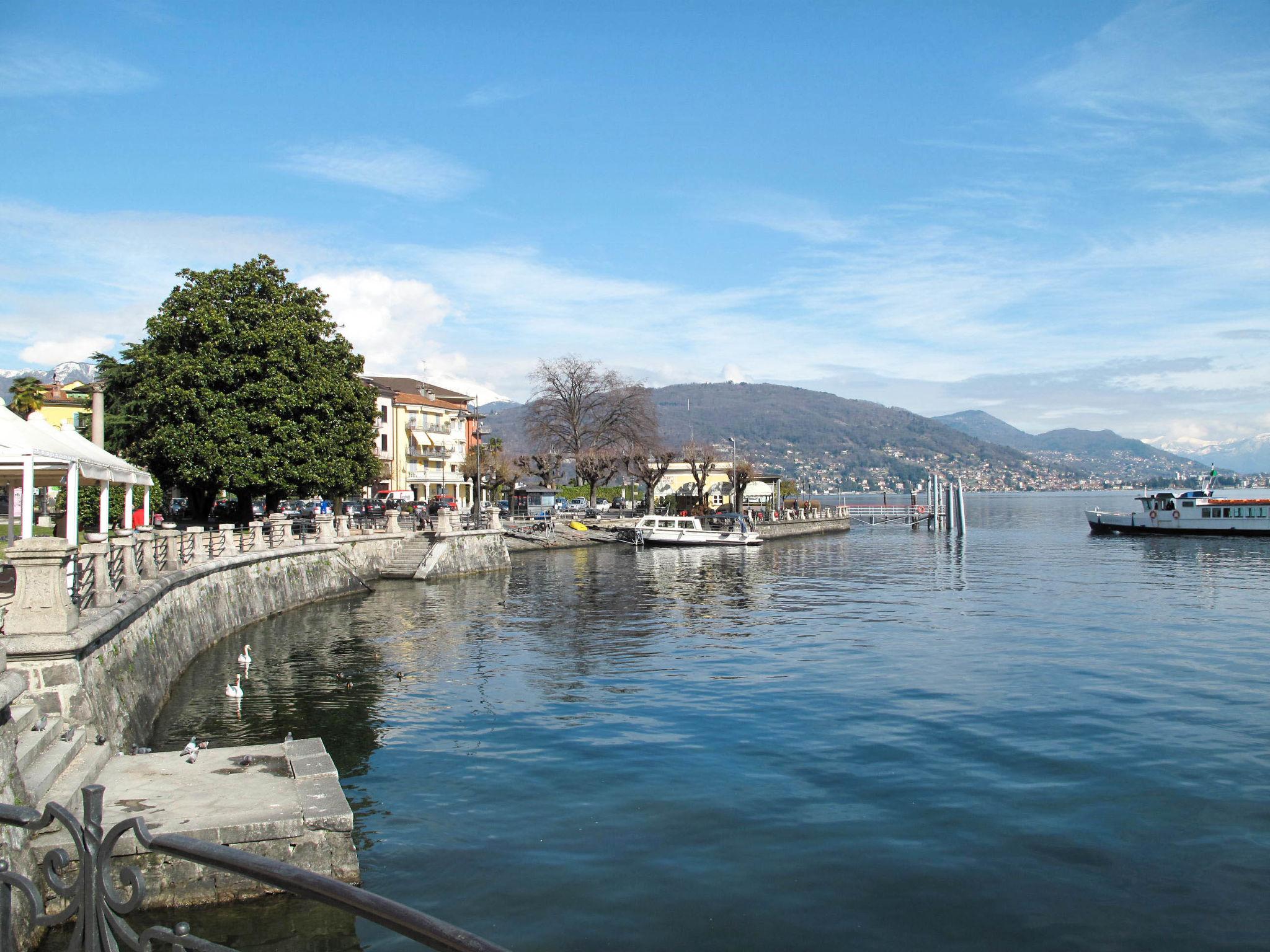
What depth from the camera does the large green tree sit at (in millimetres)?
36562

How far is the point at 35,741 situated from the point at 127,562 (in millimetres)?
8125

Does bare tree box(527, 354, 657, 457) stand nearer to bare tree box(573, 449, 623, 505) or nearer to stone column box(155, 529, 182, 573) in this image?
bare tree box(573, 449, 623, 505)

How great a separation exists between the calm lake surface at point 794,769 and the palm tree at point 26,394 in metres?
29.5

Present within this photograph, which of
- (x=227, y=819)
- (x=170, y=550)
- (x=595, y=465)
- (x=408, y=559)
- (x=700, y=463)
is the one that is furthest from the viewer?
(x=700, y=463)

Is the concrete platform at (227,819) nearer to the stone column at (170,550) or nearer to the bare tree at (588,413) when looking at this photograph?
the stone column at (170,550)

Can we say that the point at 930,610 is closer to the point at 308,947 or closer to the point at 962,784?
the point at 962,784

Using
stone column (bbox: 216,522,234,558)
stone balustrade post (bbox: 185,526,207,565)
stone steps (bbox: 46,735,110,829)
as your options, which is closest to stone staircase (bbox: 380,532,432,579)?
stone column (bbox: 216,522,234,558)

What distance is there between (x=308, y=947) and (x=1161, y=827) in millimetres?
9347

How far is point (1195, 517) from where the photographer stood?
249ft

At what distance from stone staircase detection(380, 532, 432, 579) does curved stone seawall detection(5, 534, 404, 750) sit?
14.9ft

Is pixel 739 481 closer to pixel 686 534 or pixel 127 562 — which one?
pixel 686 534

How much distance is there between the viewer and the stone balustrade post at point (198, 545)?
25.2 m

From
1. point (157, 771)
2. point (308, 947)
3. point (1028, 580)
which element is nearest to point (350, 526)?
point (1028, 580)

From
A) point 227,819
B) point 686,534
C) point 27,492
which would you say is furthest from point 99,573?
point 686,534
